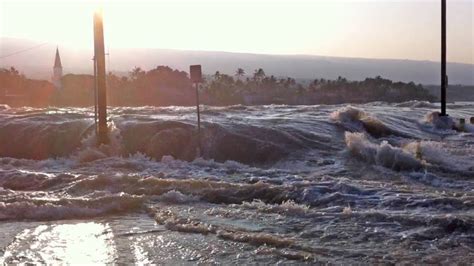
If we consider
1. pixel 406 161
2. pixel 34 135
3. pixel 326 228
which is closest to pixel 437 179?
pixel 406 161

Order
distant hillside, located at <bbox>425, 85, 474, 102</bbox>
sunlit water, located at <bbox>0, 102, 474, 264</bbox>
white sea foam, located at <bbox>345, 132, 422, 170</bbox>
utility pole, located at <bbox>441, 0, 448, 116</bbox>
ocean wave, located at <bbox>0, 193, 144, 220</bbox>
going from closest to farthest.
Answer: sunlit water, located at <bbox>0, 102, 474, 264</bbox> < ocean wave, located at <bbox>0, 193, 144, 220</bbox> < white sea foam, located at <bbox>345, 132, 422, 170</bbox> < utility pole, located at <bbox>441, 0, 448, 116</bbox> < distant hillside, located at <bbox>425, 85, 474, 102</bbox>

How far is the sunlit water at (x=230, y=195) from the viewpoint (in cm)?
753

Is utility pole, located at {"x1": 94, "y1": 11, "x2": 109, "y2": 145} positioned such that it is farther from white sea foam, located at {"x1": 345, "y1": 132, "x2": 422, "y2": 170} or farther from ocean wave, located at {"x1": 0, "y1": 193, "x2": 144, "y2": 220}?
white sea foam, located at {"x1": 345, "y1": 132, "x2": 422, "y2": 170}

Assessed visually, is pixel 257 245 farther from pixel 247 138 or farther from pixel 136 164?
pixel 247 138

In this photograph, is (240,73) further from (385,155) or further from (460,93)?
(385,155)

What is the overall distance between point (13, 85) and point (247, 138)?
140 feet

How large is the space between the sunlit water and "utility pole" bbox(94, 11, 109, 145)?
449mm

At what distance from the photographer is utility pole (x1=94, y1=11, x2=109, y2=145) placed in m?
15.9

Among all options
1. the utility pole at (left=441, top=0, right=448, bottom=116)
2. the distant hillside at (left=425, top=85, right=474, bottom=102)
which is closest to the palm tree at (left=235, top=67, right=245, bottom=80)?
the distant hillside at (left=425, top=85, right=474, bottom=102)

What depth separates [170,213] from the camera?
31.3ft

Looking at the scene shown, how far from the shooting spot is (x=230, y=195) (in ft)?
35.9

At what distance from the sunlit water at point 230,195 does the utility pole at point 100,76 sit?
1.47 feet

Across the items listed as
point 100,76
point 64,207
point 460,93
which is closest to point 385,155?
point 100,76

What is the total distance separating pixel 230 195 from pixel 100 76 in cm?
644
